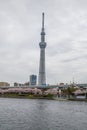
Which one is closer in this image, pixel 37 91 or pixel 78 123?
pixel 78 123

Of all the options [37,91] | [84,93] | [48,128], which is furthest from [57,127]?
[37,91]

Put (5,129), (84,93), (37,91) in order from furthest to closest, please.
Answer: (37,91)
(84,93)
(5,129)

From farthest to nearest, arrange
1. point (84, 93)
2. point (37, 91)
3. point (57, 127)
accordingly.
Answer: point (37, 91) < point (84, 93) < point (57, 127)

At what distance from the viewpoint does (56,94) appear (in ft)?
587

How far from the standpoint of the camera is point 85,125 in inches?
1802

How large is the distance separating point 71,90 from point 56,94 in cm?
1586

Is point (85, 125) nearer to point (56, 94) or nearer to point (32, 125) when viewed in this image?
point (32, 125)

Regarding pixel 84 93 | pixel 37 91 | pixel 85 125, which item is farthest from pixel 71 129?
pixel 37 91

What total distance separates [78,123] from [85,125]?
1743 millimetres

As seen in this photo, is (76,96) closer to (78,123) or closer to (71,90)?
(71,90)

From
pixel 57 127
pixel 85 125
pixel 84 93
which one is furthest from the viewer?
pixel 84 93

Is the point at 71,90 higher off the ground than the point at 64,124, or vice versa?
the point at 71,90

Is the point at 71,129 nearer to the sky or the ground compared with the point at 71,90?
nearer to the ground

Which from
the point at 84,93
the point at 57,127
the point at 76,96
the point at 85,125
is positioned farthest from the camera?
the point at 84,93
